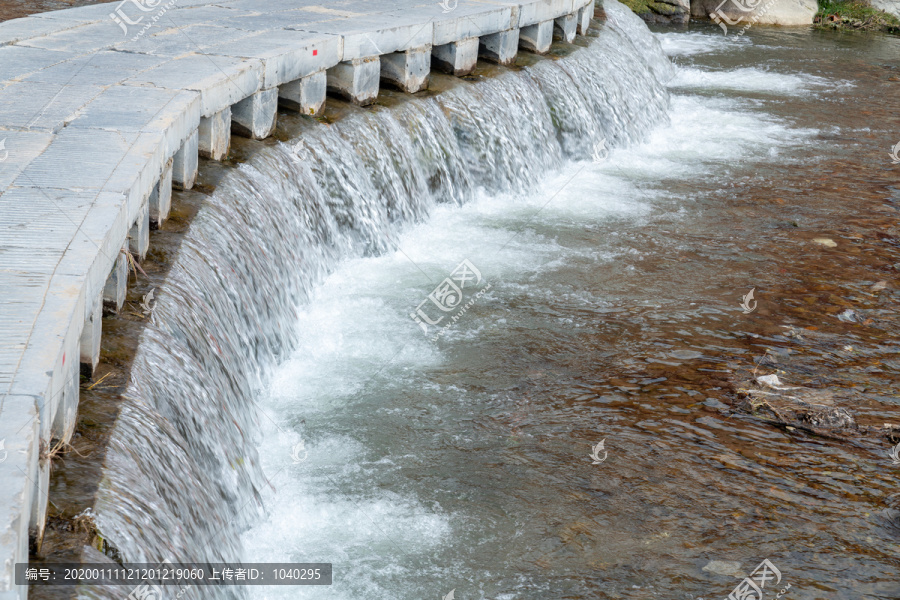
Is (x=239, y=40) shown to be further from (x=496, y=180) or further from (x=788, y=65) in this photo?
(x=788, y=65)

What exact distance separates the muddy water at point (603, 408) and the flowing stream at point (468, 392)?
0.06 ft

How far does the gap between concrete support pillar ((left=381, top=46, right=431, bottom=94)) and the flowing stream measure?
0.76 ft

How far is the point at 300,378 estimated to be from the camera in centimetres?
552

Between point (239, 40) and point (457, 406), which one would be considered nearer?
point (457, 406)

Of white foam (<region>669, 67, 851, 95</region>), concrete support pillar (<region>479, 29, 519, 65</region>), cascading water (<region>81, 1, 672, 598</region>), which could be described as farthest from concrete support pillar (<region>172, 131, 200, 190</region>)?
white foam (<region>669, 67, 851, 95</region>)

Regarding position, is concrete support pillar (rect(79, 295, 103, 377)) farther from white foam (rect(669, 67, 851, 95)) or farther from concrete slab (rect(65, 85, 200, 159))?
white foam (rect(669, 67, 851, 95))

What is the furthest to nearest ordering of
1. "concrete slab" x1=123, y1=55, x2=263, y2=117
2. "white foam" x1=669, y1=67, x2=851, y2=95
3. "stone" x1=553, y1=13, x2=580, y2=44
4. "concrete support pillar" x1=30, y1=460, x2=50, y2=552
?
"white foam" x1=669, y1=67, x2=851, y2=95 < "stone" x1=553, y1=13, x2=580, y2=44 < "concrete slab" x1=123, y1=55, x2=263, y2=117 < "concrete support pillar" x1=30, y1=460, x2=50, y2=552

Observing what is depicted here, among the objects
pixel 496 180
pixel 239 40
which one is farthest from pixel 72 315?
pixel 496 180

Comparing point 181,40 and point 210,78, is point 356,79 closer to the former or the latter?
point 181,40

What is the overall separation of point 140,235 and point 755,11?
1956 centimetres

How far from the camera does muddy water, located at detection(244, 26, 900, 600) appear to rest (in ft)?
13.7

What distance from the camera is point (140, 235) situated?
457 cm

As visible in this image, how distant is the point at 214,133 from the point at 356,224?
4.79 ft

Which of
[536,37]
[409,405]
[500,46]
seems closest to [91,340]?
[409,405]
